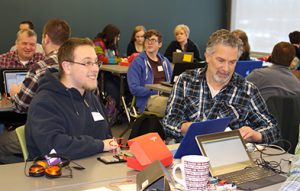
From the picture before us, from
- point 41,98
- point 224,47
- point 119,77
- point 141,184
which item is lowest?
point 119,77

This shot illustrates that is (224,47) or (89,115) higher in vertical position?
(224,47)

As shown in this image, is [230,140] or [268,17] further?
[268,17]

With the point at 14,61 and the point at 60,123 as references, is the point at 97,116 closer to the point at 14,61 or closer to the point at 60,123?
the point at 60,123

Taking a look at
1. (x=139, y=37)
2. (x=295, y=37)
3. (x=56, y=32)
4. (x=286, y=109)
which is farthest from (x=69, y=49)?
(x=139, y=37)

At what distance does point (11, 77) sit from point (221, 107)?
2156mm

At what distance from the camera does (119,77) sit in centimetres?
691

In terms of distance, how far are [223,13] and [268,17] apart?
1.58 m

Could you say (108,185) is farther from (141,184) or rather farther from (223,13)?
(223,13)

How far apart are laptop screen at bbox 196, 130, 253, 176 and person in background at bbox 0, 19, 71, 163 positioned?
3.91 feet

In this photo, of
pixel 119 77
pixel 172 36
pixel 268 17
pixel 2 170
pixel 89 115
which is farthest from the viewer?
pixel 172 36

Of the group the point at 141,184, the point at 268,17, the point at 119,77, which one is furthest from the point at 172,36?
the point at 141,184

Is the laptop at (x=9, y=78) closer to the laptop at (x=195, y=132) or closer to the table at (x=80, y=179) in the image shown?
the table at (x=80, y=179)

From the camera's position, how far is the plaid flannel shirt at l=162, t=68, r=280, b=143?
9.29 ft

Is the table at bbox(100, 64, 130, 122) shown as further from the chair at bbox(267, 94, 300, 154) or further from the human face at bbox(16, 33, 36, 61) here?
the chair at bbox(267, 94, 300, 154)
